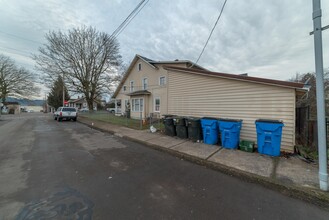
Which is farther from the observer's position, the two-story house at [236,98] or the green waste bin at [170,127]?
the green waste bin at [170,127]

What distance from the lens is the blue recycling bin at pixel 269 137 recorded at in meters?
4.98

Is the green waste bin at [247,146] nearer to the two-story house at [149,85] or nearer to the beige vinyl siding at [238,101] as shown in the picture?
the beige vinyl siding at [238,101]

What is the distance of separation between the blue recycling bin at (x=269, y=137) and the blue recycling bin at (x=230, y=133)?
787mm

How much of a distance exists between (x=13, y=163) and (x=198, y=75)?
8446 millimetres

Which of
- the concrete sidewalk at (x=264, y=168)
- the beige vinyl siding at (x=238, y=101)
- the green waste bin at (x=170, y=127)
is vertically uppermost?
the beige vinyl siding at (x=238, y=101)

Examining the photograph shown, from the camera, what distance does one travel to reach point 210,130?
6.48 metres

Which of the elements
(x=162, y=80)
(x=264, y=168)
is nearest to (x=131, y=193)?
(x=264, y=168)

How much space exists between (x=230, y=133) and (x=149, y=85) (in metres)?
12.5

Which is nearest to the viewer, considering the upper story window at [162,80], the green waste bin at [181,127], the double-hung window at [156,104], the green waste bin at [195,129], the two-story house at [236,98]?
the two-story house at [236,98]

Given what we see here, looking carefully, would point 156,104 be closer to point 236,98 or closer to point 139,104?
point 139,104

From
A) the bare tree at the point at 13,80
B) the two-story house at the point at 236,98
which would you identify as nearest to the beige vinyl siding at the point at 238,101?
the two-story house at the point at 236,98

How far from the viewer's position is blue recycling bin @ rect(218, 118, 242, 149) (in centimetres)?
591

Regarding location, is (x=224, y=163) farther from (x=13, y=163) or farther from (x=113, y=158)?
(x=13, y=163)

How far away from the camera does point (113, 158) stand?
17.1 feet
